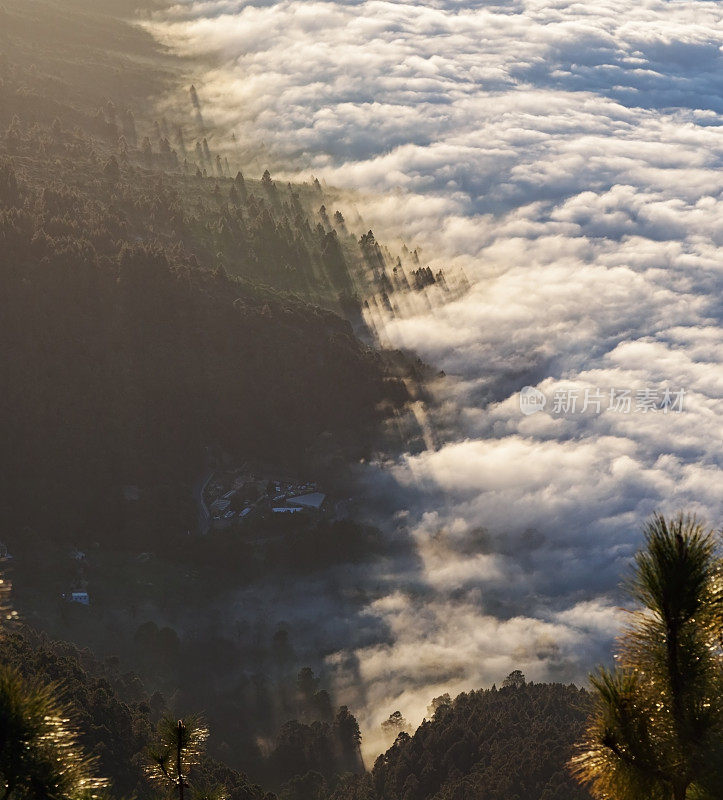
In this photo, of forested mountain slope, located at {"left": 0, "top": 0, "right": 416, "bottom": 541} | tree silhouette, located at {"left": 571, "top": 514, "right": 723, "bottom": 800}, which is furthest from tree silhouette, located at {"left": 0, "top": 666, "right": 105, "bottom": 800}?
forested mountain slope, located at {"left": 0, "top": 0, "right": 416, "bottom": 541}

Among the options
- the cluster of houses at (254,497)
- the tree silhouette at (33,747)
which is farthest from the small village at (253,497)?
the tree silhouette at (33,747)

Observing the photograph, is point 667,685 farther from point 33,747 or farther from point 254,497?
point 254,497

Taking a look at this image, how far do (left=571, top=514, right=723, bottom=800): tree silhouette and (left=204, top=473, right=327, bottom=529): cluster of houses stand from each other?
127223 millimetres

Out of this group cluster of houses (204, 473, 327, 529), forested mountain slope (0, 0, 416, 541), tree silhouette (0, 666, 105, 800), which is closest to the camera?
tree silhouette (0, 666, 105, 800)

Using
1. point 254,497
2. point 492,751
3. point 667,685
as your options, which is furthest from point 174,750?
point 254,497

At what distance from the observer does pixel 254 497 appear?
15012cm

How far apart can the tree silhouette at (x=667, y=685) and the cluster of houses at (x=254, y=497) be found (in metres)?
127

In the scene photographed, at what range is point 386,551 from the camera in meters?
154

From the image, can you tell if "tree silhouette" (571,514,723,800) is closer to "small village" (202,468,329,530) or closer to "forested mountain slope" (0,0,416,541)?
"forested mountain slope" (0,0,416,541)

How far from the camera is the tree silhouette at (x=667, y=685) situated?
60.4 feet

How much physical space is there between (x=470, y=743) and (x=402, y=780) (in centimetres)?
658

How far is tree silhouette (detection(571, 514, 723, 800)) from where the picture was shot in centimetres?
1842

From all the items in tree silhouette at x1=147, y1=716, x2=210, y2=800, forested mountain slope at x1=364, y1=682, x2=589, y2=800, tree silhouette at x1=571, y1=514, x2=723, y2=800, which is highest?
tree silhouette at x1=571, y1=514, x2=723, y2=800

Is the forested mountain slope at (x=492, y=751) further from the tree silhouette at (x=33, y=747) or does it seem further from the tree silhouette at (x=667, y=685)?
the tree silhouette at (x=33, y=747)
